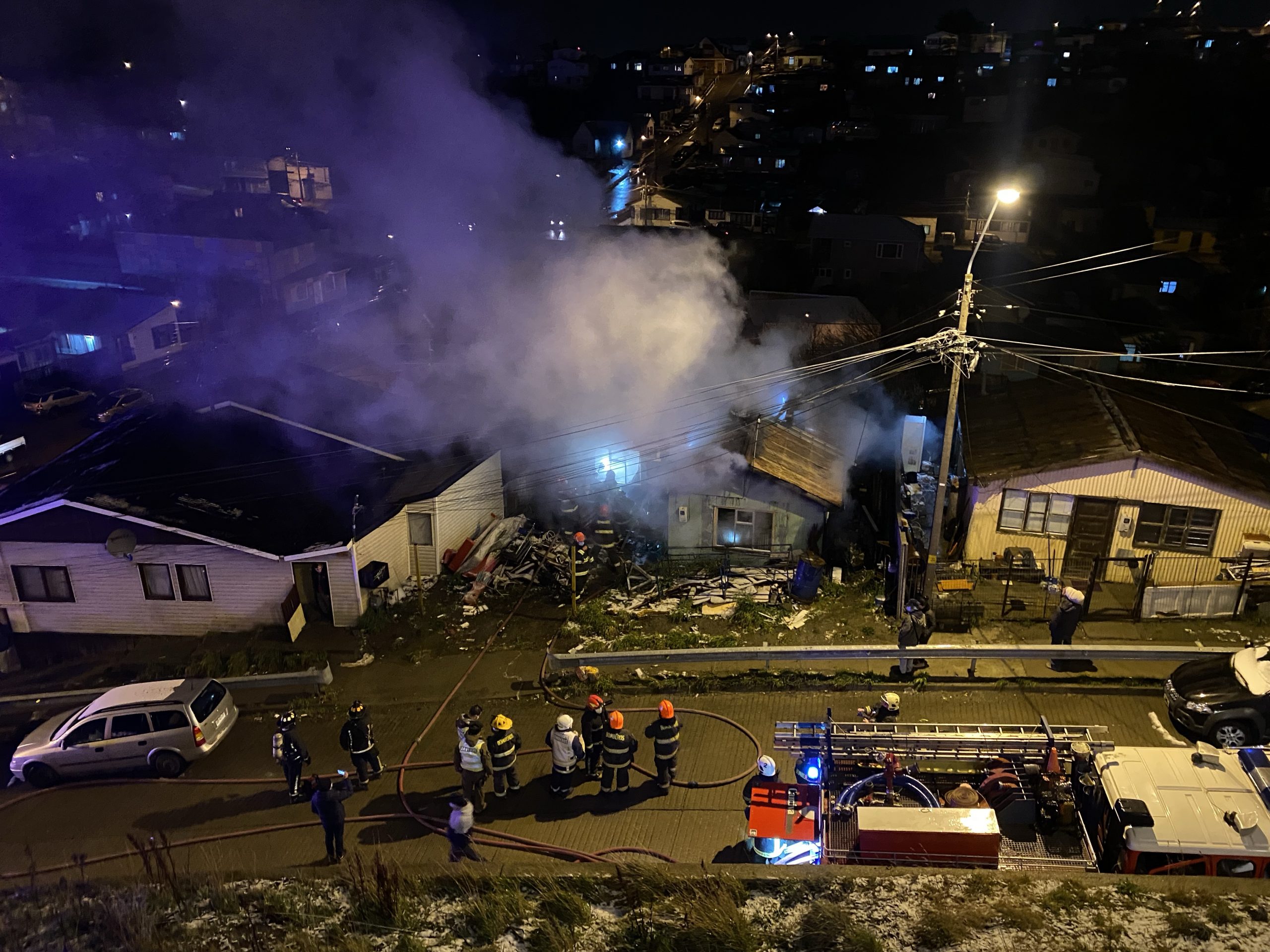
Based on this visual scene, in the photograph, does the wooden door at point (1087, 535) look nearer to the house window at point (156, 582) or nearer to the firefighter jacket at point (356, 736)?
the firefighter jacket at point (356, 736)

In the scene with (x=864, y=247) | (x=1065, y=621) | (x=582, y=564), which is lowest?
(x=582, y=564)

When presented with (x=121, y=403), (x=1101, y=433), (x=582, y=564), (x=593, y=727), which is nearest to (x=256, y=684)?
(x=582, y=564)

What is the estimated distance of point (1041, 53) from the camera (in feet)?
255

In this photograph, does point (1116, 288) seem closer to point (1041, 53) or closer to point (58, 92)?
point (1041, 53)

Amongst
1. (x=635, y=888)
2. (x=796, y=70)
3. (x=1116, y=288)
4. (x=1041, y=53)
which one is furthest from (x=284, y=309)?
(x=1041, y=53)

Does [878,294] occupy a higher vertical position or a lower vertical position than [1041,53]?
lower

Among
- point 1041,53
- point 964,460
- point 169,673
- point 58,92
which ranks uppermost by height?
point 1041,53

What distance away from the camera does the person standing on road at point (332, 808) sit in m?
8.74

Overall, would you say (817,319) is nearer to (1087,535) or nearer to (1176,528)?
(1087,535)

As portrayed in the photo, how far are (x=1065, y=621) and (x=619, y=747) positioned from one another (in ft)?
25.7

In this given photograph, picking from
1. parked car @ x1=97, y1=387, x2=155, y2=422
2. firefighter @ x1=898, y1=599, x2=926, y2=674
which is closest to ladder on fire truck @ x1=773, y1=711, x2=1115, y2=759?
firefighter @ x1=898, y1=599, x2=926, y2=674

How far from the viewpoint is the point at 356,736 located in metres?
10.3

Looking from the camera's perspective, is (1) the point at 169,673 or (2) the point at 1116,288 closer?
(1) the point at 169,673

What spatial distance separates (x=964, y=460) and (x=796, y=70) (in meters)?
73.8
